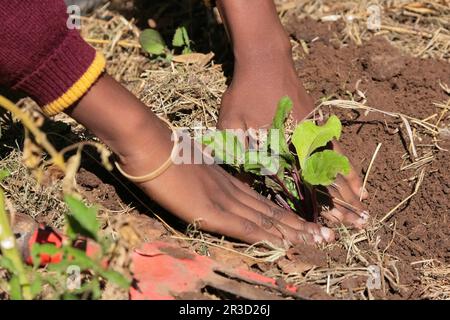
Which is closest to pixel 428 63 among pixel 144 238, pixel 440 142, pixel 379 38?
pixel 379 38

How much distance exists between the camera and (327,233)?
1.85 meters

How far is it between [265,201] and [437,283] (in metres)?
0.46

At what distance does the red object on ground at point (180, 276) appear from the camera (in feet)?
5.03

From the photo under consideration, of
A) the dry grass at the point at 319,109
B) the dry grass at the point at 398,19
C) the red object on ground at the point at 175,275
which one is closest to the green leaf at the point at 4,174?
the dry grass at the point at 319,109

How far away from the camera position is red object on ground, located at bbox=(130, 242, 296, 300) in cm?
153

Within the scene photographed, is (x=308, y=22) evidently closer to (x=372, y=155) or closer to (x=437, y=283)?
(x=372, y=155)

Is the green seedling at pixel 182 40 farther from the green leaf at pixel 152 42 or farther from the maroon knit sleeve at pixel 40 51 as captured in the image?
the maroon knit sleeve at pixel 40 51

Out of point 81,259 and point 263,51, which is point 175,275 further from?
point 263,51

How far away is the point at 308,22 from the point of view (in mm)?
2592

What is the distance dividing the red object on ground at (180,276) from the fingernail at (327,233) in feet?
0.80

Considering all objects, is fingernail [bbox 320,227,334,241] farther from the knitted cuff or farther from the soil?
the knitted cuff

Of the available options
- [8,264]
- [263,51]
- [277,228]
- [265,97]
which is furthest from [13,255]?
[263,51]

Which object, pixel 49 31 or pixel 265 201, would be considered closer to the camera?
pixel 49 31

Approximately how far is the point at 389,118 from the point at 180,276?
87 cm
